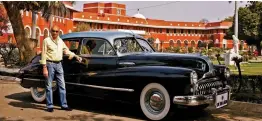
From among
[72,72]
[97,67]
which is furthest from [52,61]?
[97,67]

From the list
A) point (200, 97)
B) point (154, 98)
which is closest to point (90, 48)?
point (154, 98)

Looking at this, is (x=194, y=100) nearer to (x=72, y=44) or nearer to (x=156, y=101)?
(x=156, y=101)

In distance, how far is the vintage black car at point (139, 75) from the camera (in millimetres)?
5773

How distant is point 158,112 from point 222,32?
75.7 m

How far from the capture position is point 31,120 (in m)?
5.95

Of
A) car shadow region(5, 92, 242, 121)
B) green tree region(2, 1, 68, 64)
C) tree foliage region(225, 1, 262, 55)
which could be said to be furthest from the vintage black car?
tree foliage region(225, 1, 262, 55)

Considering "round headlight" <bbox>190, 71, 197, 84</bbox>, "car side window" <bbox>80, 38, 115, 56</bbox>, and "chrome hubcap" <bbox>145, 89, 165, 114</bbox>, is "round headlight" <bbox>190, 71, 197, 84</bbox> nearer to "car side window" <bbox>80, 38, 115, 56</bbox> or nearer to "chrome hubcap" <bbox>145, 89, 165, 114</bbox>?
"chrome hubcap" <bbox>145, 89, 165, 114</bbox>

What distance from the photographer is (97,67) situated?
6805 millimetres

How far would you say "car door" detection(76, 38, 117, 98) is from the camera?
6633mm

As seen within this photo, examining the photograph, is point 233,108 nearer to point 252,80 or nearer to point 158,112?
point 252,80

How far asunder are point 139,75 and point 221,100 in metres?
1.54

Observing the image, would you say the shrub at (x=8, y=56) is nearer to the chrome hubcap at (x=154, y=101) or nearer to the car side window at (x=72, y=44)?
the car side window at (x=72, y=44)

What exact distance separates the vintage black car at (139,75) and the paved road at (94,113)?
0.34 meters

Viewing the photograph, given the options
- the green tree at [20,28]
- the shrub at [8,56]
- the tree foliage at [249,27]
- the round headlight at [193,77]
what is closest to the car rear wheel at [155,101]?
the round headlight at [193,77]
